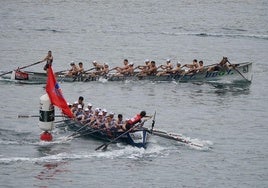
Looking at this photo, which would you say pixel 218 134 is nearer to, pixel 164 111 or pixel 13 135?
pixel 164 111

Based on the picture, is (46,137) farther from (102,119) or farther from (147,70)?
(147,70)

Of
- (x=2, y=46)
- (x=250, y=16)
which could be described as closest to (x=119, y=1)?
(x=250, y=16)

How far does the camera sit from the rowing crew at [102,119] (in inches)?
1743

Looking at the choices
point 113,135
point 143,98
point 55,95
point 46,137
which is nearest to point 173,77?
point 143,98

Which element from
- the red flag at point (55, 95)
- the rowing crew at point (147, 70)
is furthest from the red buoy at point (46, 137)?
the rowing crew at point (147, 70)

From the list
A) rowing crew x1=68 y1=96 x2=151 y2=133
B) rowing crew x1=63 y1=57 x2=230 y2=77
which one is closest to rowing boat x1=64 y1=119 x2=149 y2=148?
rowing crew x1=68 y1=96 x2=151 y2=133

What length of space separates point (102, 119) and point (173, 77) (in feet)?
61.8

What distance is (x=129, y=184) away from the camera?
4041 cm

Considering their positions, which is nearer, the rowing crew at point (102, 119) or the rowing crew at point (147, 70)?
the rowing crew at point (102, 119)

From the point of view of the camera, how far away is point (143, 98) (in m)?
59.2

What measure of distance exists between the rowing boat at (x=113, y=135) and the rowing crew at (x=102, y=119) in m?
0.22

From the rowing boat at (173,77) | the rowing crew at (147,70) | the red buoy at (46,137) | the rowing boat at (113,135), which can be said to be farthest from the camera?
the rowing crew at (147,70)

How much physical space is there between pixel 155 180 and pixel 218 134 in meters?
9.72

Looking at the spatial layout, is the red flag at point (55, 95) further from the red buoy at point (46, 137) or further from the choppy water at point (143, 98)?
the choppy water at point (143, 98)
